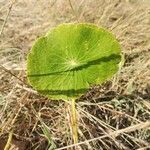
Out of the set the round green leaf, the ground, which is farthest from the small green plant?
the ground

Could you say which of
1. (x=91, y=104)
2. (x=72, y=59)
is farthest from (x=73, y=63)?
(x=91, y=104)

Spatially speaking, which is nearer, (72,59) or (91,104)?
(72,59)

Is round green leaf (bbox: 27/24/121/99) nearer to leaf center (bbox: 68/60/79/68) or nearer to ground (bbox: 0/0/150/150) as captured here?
leaf center (bbox: 68/60/79/68)

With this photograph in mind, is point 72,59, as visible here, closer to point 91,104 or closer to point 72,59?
point 72,59

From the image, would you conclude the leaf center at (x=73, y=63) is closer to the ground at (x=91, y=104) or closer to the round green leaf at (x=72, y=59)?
the round green leaf at (x=72, y=59)

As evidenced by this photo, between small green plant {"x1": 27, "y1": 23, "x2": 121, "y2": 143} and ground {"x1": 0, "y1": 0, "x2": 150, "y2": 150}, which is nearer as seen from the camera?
small green plant {"x1": 27, "y1": 23, "x2": 121, "y2": 143}

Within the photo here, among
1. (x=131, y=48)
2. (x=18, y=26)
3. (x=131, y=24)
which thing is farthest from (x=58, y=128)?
(x=18, y=26)
